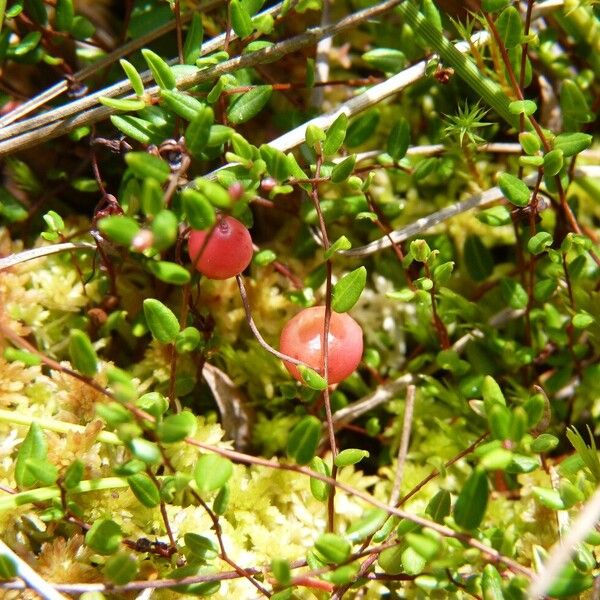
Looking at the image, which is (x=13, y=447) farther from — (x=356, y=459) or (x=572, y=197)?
(x=572, y=197)

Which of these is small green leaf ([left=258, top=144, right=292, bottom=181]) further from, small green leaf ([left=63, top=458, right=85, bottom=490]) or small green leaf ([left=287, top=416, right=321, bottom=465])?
small green leaf ([left=63, top=458, right=85, bottom=490])

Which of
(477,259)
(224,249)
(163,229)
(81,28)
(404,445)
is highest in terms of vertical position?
(81,28)

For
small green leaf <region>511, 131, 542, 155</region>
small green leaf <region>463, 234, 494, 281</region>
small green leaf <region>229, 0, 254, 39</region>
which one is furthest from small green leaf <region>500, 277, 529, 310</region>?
small green leaf <region>229, 0, 254, 39</region>

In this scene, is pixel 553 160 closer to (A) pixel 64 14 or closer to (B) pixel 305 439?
(B) pixel 305 439

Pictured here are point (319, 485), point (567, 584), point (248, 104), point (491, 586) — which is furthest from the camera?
point (248, 104)

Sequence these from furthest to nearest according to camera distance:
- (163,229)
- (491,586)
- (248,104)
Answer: (248,104), (491,586), (163,229)

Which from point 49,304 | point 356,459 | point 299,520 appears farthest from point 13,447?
point 356,459

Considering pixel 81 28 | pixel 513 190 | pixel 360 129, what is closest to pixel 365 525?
pixel 513 190
